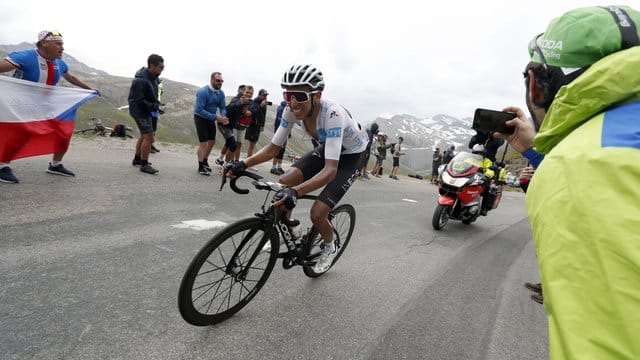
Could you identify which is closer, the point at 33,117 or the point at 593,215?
the point at 593,215

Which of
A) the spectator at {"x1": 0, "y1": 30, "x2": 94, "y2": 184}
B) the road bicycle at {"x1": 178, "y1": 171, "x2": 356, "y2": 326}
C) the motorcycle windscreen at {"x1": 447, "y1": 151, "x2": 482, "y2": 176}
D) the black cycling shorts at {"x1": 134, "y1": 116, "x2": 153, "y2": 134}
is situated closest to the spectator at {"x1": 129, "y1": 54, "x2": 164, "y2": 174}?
the black cycling shorts at {"x1": 134, "y1": 116, "x2": 153, "y2": 134}

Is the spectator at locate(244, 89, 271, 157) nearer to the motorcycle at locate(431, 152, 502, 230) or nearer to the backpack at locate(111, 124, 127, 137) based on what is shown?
the backpack at locate(111, 124, 127, 137)

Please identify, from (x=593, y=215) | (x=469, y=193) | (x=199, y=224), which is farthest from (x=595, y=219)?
(x=469, y=193)

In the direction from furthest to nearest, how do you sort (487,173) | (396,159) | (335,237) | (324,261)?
(396,159) < (487,173) < (335,237) < (324,261)

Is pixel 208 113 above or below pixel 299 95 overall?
below

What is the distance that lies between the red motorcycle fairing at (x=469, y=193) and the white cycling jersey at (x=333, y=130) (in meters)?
3.84

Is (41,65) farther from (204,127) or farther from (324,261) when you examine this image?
(324,261)

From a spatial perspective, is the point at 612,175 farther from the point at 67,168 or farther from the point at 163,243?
the point at 67,168

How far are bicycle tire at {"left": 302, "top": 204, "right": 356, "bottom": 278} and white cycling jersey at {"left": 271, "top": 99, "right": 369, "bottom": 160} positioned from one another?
2.56ft

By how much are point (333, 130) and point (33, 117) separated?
521 centimetres

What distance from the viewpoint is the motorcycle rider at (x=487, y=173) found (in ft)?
24.2

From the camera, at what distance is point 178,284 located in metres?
3.17

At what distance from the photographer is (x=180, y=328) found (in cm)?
257

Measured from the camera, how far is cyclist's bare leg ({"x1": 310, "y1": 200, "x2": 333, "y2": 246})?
11.6 feet
